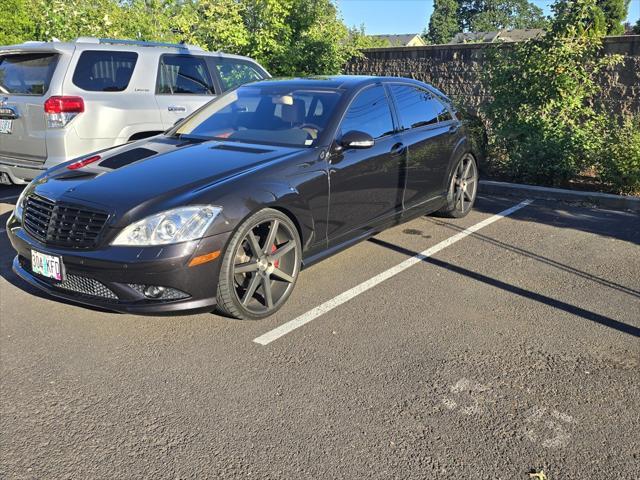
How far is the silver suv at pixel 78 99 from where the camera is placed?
636 centimetres

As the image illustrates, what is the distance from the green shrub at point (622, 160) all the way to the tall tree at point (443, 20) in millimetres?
106010

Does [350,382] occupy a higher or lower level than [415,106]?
lower

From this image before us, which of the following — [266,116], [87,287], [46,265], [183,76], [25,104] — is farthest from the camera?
[183,76]

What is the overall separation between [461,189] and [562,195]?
1780 millimetres

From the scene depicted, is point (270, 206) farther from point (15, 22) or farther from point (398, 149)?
point (15, 22)

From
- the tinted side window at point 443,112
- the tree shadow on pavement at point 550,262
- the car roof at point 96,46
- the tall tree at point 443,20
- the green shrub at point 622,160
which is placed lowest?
the tree shadow on pavement at point 550,262

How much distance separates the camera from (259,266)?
13.1 ft

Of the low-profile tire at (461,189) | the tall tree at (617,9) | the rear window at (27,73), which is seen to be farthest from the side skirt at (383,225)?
the tall tree at (617,9)

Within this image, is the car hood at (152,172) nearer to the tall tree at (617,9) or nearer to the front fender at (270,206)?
the front fender at (270,206)

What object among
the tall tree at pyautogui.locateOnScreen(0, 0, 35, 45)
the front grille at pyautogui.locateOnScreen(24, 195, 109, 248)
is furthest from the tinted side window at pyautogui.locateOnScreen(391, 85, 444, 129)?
the tall tree at pyautogui.locateOnScreen(0, 0, 35, 45)

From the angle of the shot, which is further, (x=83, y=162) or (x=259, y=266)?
(x=83, y=162)

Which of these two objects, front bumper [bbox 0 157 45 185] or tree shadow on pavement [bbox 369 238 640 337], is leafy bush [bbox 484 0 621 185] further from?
front bumper [bbox 0 157 45 185]

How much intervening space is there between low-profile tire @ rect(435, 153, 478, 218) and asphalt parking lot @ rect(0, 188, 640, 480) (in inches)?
58.5

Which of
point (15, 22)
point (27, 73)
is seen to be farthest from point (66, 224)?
point (15, 22)
